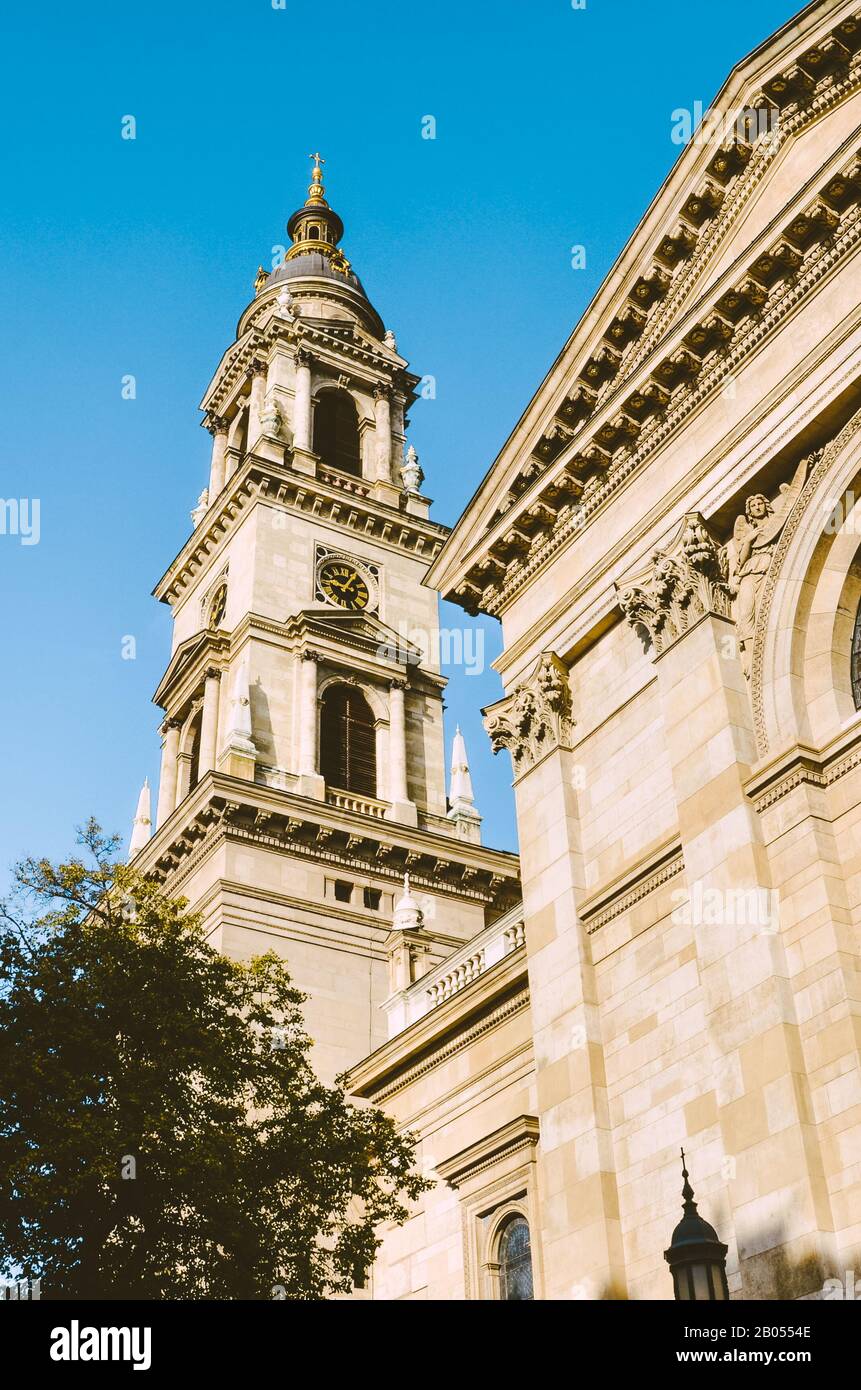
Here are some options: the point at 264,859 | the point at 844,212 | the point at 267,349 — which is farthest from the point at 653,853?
the point at 267,349

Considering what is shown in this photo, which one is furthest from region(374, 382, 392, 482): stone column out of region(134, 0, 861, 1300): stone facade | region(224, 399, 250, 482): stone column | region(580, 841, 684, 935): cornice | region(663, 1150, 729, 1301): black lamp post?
region(663, 1150, 729, 1301): black lamp post

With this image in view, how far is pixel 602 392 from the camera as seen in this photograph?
25.7m

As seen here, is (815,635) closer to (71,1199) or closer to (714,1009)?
(714,1009)

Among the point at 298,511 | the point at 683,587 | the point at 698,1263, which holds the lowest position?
the point at 698,1263

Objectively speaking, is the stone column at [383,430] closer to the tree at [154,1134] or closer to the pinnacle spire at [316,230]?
the pinnacle spire at [316,230]

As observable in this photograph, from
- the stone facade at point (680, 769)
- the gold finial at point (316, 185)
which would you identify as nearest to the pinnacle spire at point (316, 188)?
the gold finial at point (316, 185)

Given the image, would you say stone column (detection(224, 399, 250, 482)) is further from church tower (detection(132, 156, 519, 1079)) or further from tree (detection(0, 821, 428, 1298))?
tree (detection(0, 821, 428, 1298))

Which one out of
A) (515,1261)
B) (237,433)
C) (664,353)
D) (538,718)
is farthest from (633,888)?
(237,433)

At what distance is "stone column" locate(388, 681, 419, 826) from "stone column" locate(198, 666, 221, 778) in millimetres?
5421

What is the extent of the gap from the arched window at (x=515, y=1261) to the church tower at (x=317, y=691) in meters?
9.68

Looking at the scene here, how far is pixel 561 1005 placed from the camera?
21.9 metres

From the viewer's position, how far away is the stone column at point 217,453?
56531mm

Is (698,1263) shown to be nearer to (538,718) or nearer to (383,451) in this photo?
(538,718)

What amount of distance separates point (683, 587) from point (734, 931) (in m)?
5.52
